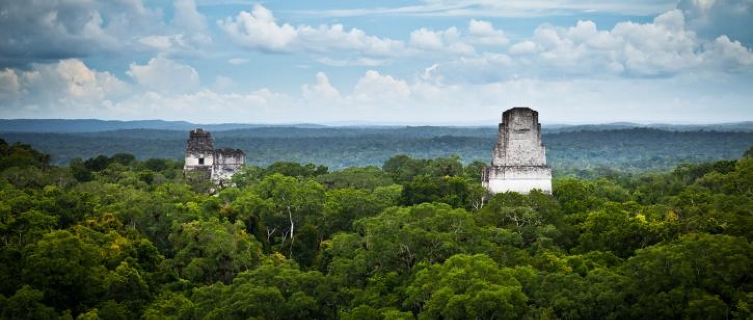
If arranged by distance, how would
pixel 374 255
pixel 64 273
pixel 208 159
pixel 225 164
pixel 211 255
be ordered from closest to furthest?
pixel 64 273 → pixel 374 255 → pixel 211 255 → pixel 225 164 → pixel 208 159

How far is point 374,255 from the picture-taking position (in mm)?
34188

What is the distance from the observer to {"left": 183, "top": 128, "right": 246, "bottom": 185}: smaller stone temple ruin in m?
60.8

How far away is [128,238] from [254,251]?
4331 millimetres

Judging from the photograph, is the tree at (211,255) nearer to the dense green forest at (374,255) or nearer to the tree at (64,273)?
the dense green forest at (374,255)

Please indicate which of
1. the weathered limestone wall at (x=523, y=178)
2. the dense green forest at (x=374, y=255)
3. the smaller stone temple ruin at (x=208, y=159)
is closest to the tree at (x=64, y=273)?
the dense green forest at (x=374, y=255)

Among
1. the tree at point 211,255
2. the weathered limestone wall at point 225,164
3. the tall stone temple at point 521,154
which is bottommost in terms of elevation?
the tree at point 211,255

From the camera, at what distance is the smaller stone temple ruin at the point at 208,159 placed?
60781 mm

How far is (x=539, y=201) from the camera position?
40094mm

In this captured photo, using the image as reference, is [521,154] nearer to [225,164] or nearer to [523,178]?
[523,178]

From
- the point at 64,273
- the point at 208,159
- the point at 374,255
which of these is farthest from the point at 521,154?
the point at 208,159

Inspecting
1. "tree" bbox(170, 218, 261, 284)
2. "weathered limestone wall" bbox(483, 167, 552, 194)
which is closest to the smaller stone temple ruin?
"weathered limestone wall" bbox(483, 167, 552, 194)

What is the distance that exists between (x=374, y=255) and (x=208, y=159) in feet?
95.1

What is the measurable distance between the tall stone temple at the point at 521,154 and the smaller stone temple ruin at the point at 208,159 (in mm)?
20011

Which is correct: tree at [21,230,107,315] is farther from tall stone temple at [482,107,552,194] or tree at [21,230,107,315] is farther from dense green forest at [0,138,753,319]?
tall stone temple at [482,107,552,194]
